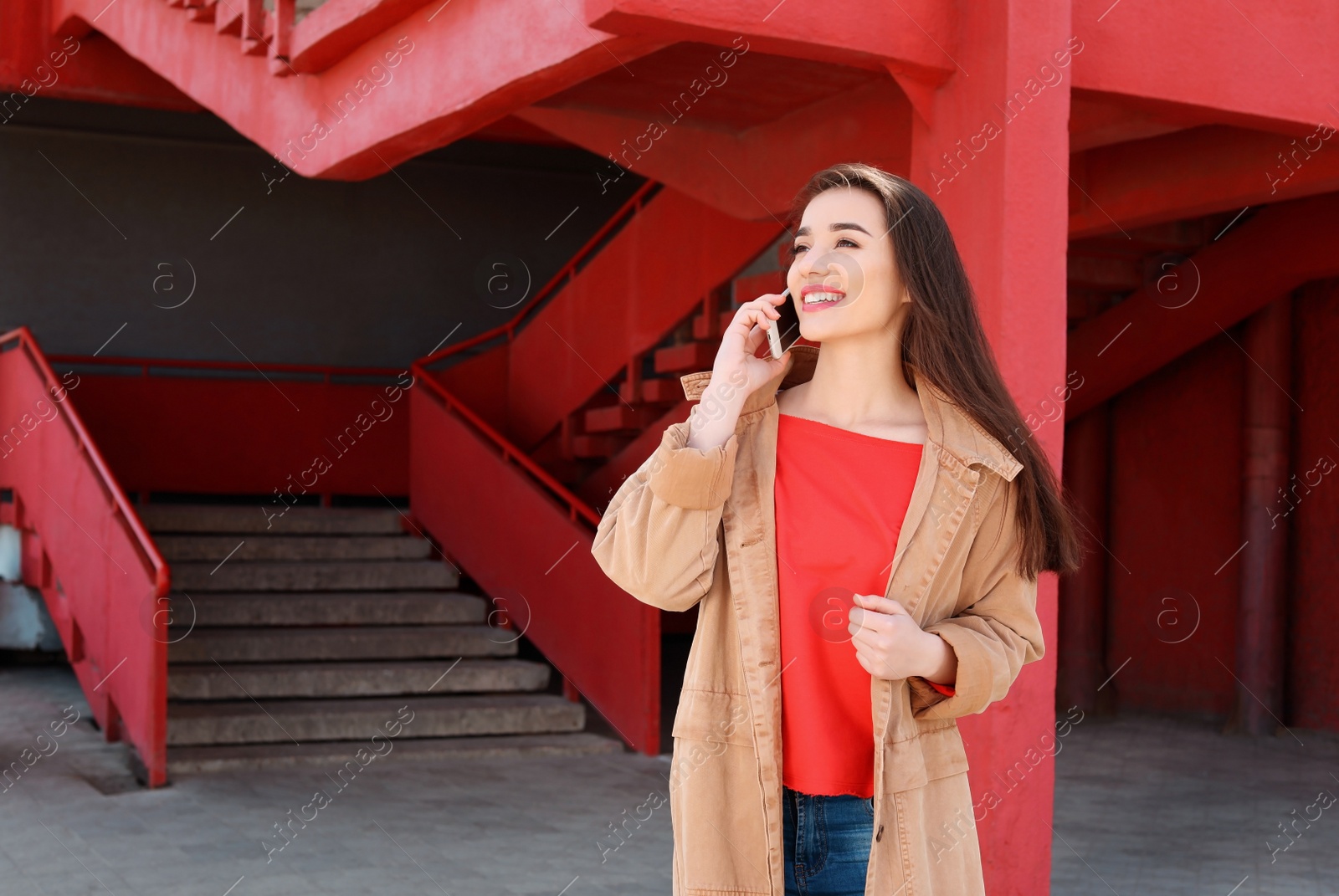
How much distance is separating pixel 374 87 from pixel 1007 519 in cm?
512

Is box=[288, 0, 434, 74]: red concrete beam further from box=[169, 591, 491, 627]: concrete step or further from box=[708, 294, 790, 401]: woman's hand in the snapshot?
box=[708, 294, 790, 401]: woman's hand

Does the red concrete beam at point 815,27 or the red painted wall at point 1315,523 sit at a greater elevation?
the red concrete beam at point 815,27

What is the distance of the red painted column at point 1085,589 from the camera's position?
33.5 feet

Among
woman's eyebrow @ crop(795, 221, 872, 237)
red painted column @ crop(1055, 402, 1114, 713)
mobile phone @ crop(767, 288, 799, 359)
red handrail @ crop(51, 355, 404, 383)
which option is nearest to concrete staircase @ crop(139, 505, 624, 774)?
red handrail @ crop(51, 355, 404, 383)

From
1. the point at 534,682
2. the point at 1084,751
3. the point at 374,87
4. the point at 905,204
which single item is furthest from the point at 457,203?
the point at 905,204

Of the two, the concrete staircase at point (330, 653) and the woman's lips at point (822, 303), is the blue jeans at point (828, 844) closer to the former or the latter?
A: the woman's lips at point (822, 303)

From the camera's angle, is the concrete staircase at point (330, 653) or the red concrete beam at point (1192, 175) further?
the concrete staircase at point (330, 653)

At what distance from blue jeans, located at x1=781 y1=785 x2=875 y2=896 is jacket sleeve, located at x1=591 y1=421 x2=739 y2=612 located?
367 millimetres

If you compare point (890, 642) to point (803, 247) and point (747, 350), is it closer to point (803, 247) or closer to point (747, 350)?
point (747, 350)

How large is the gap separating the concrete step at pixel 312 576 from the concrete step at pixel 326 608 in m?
0.06

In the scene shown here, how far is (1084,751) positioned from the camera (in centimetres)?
870

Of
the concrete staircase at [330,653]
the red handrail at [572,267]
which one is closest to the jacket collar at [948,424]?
the concrete staircase at [330,653]

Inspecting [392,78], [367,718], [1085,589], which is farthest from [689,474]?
[1085,589]

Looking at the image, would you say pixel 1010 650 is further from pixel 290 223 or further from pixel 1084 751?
pixel 290 223
